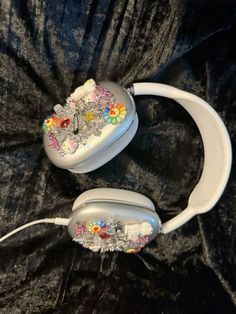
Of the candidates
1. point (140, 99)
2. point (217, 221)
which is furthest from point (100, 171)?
point (217, 221)

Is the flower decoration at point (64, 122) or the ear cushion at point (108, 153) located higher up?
the flower decoration at point (64, 122)

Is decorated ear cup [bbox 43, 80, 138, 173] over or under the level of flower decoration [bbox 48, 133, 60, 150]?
over

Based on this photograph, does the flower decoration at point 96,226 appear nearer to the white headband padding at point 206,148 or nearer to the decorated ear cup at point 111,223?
the decorated ear cup at point 111,223

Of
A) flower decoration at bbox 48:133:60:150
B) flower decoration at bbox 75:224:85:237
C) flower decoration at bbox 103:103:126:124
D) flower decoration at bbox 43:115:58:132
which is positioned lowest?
flower decoration at bbox 75:224:85:237

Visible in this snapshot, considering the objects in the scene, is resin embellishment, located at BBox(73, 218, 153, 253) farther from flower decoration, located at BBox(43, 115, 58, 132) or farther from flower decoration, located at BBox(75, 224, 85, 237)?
flower decoration, located at BBox(43, 115, 58, 132)

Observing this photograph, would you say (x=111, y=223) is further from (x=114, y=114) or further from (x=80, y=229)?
(x=114, y=114)

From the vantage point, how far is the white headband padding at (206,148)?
2.19ft

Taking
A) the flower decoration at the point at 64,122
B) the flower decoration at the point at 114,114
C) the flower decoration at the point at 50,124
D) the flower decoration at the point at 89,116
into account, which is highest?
the flower decoration at the point at 114,114

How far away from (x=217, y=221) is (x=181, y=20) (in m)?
0.38

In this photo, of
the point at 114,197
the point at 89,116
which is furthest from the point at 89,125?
the point at 114,197

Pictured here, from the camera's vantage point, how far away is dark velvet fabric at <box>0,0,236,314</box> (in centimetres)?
66

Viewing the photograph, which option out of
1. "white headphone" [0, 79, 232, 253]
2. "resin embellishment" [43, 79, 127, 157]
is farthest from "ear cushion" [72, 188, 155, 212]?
"resin embellishment" [43, 79, 127, 157]

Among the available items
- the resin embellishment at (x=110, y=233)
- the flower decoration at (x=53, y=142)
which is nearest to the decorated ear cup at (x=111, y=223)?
the resin embellishment at (x=110, y=233)

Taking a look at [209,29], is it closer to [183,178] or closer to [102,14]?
[102,14]
